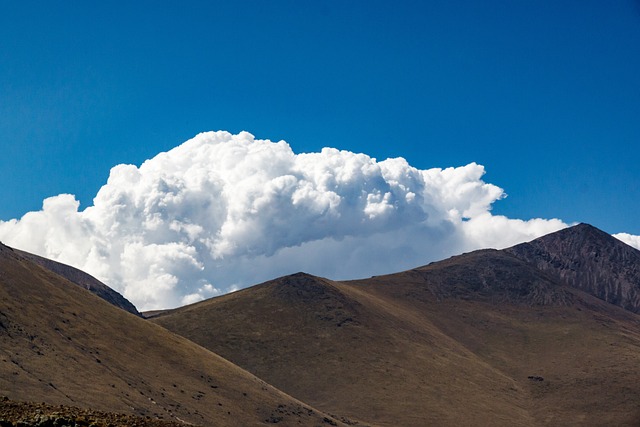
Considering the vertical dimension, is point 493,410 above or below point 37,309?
below

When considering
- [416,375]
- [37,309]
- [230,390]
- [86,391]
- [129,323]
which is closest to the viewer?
[86,391]

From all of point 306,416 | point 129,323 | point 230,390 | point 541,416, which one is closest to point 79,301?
point 129,323

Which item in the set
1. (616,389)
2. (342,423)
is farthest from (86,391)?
(616,389)

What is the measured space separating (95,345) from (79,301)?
19494 mm

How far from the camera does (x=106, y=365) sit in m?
123

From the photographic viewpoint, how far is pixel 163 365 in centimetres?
13725

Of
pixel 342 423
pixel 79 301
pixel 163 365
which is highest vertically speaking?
pixel 79 301

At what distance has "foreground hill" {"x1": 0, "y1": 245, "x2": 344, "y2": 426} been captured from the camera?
107m

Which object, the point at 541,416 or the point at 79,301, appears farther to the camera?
the point at 541,416

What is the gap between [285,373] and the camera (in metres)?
190

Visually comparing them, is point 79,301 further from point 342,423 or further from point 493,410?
point 493,410

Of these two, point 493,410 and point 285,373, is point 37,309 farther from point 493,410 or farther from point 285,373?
point 493,410

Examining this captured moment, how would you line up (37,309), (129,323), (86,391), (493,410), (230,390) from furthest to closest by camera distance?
(493,410), (129,323), (230,390), (37,309), (86,391)

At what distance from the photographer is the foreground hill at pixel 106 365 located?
10669 cm
